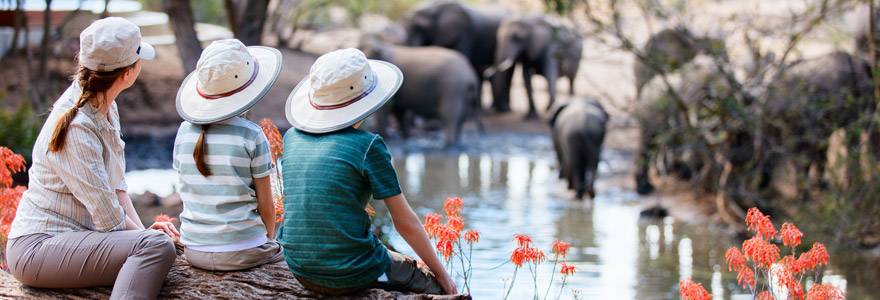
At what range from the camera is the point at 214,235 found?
10.8ft

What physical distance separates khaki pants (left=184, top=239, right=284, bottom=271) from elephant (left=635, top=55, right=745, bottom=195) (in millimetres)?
5716

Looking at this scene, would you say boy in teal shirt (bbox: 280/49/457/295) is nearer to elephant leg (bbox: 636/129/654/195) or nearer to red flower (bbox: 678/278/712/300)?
red flower (bbox: 678/278/712/300)

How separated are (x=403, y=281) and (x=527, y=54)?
1577 centimetres

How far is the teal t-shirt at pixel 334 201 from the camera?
3.03m

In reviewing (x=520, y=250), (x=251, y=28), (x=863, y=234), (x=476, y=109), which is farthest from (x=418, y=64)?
(x=520, y=250)

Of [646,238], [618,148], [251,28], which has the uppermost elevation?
[251,28]

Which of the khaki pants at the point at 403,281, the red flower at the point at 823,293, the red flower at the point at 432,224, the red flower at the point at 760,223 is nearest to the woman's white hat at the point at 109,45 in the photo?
the khaki pants at the point at 403,281

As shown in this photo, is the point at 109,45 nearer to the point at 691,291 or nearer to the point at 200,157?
the point at 200,157

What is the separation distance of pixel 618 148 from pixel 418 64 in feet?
11.9

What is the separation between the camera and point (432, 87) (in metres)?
15.2

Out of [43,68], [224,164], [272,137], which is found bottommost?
[224,164]

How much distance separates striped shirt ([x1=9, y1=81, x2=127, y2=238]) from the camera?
3.14m

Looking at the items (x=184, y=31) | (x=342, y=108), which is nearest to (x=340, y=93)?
(x=342, y=108)

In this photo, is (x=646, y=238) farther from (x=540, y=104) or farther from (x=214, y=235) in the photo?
(x=540, y=104)
